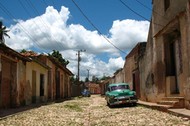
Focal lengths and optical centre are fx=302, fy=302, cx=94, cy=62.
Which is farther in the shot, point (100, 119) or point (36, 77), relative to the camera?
point (36, 77)

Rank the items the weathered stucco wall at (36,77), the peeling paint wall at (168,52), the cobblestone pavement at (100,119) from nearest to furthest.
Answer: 1. the cobblestone pavement at (100,119)
2. the peeling paint wall at (168,52)
3. the weathered stucco wall at (36,77)

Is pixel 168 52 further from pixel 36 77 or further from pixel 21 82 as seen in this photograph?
pixel 36 77

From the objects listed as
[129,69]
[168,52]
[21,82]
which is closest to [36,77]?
[21,82]

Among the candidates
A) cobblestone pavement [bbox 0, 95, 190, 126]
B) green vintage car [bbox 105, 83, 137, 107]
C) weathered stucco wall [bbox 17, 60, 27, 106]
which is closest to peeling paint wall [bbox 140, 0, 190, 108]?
green vintage car [bbox 105, 83, 137, 107]

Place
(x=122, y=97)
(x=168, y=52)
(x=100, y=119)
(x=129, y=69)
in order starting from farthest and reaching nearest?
(x=129, y=69)
(x=122, y=97)
(x=168, y=52)
(x=100, y=119)

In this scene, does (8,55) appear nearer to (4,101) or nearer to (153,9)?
(4,101)

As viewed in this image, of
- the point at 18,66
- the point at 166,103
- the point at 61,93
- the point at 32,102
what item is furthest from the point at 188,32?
the point at 61,93

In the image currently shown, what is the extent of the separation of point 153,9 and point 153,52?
3057 mm

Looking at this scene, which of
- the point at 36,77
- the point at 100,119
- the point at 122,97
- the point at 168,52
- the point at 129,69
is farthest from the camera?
the point at 129,69

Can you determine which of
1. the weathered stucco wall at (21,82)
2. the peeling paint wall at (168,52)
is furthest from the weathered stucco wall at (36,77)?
the peeling paint wall at (168,52)

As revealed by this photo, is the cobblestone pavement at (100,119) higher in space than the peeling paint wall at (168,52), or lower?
lower

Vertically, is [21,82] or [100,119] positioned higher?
[21,82]

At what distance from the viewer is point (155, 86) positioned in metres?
20.0

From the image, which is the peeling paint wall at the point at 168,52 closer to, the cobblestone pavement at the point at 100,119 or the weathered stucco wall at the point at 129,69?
the cobblestone pavement at the point at 100,119
